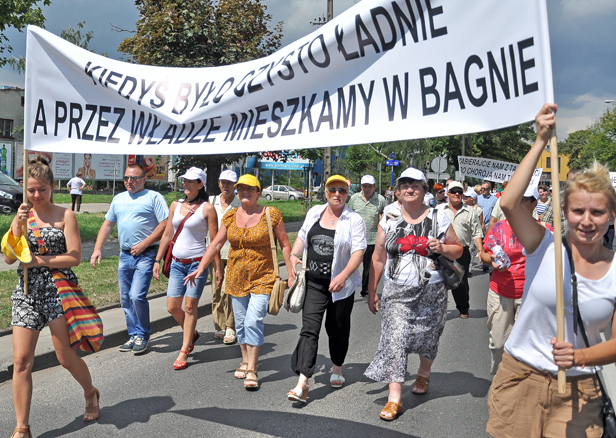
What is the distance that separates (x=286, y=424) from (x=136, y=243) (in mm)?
2849

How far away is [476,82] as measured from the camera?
3139mm

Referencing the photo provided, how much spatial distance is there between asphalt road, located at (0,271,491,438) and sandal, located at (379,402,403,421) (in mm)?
52

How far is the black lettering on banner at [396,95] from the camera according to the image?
3348 millimetres

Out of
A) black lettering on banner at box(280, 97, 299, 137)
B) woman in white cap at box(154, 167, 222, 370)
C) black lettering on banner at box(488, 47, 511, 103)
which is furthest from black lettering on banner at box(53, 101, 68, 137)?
black lettering on banner at box(488, 47, 511, 103)

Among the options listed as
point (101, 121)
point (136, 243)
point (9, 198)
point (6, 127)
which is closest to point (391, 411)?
point (101, 121)

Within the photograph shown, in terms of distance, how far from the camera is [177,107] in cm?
395

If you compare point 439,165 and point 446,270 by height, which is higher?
point 439,165

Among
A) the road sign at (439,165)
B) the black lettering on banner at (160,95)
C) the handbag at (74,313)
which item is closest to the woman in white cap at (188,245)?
the handbag at (74,313)

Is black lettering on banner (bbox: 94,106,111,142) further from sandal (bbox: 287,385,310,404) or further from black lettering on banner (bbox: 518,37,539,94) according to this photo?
black lettering on banner (bbox: 518,37,539,94)

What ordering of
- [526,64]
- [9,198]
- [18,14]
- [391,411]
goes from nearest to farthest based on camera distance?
[526,64], [391,411], [18,14], [9,198]

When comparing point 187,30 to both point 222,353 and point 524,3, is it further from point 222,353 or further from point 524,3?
point 524,3

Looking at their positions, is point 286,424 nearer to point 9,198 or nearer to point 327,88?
point 327,88

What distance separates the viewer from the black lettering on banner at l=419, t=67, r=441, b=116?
326cm

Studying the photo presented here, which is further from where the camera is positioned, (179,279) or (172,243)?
(172,243)
